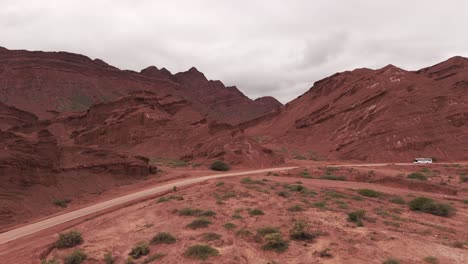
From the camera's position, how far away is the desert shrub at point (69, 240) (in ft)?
36.9

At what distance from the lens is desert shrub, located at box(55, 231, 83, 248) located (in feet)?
36.9

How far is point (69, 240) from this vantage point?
11281 millimetres

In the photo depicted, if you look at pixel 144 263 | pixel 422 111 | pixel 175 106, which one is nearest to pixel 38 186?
pixel 144 263

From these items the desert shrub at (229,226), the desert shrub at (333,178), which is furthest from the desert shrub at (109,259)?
the desert shrub at (333,178)

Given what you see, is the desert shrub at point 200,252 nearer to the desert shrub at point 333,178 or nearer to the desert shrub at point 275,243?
the desert shrub at point 275,243

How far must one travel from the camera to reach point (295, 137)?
232 ft

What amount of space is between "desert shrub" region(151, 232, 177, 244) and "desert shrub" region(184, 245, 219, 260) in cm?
111

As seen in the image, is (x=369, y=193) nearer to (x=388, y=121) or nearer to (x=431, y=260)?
(x=431, y=260)

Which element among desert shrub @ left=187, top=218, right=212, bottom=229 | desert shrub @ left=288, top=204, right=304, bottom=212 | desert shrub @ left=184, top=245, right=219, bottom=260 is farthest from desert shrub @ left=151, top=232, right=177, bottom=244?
desert shrub @ left=288, top=204, right=304, bottom=212

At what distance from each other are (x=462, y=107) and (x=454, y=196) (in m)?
38.6

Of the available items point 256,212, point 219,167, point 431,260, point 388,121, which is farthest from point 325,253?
point 388,121

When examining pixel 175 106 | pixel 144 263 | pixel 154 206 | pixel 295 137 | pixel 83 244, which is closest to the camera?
pixel 144 263

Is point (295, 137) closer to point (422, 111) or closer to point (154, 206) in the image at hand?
point (422, 111)

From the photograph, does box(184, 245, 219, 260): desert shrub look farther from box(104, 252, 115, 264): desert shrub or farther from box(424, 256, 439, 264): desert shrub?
box(424, 256, 439, 264): desert shrub
